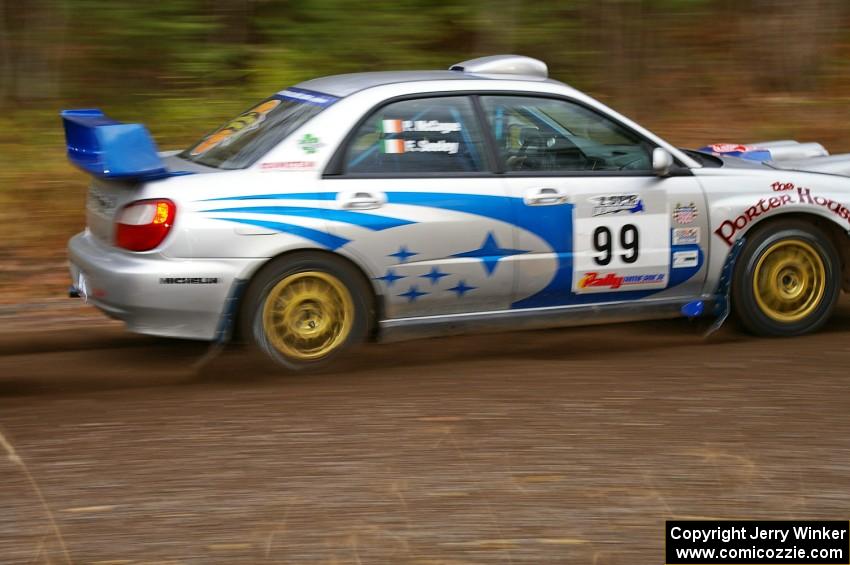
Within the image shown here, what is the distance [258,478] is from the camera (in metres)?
4.45

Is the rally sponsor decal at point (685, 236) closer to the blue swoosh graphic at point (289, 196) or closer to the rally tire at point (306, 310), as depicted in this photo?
the rally tire at point (306, 310)

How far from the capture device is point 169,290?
18.7 ft

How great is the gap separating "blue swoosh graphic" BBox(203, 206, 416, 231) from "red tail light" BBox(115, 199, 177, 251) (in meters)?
0.25

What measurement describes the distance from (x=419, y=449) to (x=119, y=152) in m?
2.26

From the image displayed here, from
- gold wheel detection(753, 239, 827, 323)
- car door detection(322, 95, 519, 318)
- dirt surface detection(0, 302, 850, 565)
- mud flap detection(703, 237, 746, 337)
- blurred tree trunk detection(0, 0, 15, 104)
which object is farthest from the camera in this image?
blurred tree trunk detection(0, 0, 15, 104)

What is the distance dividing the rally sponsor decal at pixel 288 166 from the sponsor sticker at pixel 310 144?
0.22ft

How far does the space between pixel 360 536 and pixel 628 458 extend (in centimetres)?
131

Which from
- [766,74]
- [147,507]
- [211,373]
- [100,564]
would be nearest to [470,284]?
[211,373]

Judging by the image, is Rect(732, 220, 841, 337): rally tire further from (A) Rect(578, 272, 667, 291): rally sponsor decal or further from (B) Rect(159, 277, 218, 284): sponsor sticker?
(B) Rect(159, 277, 218, 284): sponsor sticker

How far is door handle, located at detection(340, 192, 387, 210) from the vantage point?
19.4 feet

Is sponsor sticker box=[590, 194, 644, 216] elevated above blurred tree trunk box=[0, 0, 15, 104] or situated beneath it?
situated beneath

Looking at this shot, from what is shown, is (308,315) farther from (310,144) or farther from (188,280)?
(310,144)

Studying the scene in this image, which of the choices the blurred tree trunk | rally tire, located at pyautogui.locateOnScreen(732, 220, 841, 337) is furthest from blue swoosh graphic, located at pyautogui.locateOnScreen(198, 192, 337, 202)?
the blurred tree trunk

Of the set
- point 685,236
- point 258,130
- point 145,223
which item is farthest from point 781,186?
point 145,223
